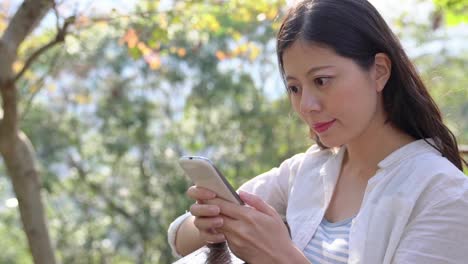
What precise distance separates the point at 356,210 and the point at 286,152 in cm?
431

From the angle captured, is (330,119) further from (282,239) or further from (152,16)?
(152,16)

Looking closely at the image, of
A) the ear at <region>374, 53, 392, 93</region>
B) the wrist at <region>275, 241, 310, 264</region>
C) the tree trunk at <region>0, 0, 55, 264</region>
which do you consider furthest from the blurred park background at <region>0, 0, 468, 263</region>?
the wrist at <region>275, 241, 310, 264</region>

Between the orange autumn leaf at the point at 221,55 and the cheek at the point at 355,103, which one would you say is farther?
the orange autumn leaf at the point at 221,55

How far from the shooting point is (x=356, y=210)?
4.46 ft

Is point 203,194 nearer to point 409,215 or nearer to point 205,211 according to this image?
point 205,211

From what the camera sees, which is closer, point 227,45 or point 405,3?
point 405,3

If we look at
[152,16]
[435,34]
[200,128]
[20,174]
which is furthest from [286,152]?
[20,174]

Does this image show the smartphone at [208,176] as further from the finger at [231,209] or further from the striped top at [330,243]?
the striped top at [330,243]

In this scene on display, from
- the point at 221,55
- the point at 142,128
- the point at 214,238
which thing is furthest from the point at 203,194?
the point at 142,128

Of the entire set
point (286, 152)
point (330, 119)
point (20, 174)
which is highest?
point (330, 119)

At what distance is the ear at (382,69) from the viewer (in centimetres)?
134

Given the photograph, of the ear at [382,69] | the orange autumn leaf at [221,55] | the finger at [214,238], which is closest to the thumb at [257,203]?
the finger at [214,238]

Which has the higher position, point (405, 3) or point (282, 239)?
point (282, 239)

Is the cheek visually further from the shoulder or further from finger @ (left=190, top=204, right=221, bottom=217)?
finger @ (left=190, top=204, right=221, bottom=217)
